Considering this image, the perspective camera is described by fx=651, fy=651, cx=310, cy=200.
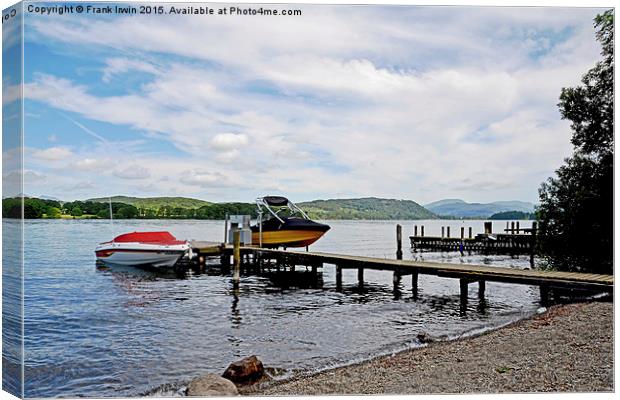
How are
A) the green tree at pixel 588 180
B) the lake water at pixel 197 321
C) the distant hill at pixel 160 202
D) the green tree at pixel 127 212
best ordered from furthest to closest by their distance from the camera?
the green tree at pixel 127 212, the distant hill at pixel 160 202, the lake water at pixel 197 321, the green tree at pixel 588 180

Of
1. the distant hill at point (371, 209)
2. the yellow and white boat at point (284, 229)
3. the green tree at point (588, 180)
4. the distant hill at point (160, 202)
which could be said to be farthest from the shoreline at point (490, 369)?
the yellow and white boat at point (284, 229)

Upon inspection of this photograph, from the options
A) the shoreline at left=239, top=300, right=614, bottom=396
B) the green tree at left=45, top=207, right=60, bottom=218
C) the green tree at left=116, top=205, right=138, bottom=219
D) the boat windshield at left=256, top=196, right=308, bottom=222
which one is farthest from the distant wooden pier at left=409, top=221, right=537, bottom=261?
the green tree at left=45, top=207, right=60, bottom=218

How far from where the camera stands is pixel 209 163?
31.4 feet

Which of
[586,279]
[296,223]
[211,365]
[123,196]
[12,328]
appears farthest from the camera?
[296,223]

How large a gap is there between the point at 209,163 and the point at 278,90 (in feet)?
6.20

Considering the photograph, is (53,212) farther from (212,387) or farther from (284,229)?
(284,229)

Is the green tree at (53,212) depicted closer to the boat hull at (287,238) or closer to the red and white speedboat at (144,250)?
the boat hull at (287,238)

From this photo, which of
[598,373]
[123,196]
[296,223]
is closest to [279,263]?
[296,223]

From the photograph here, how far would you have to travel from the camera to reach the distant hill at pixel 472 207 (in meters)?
9.74

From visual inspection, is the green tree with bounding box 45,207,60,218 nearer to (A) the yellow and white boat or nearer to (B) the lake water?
(B) the lake water

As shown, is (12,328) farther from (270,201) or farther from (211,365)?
(270,201)

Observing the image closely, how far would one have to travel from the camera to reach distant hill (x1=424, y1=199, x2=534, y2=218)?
32.0ft

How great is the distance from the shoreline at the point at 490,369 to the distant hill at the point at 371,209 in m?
2.79

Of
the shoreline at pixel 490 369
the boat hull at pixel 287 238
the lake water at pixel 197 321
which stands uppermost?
the boat hull at pixel 287 238
